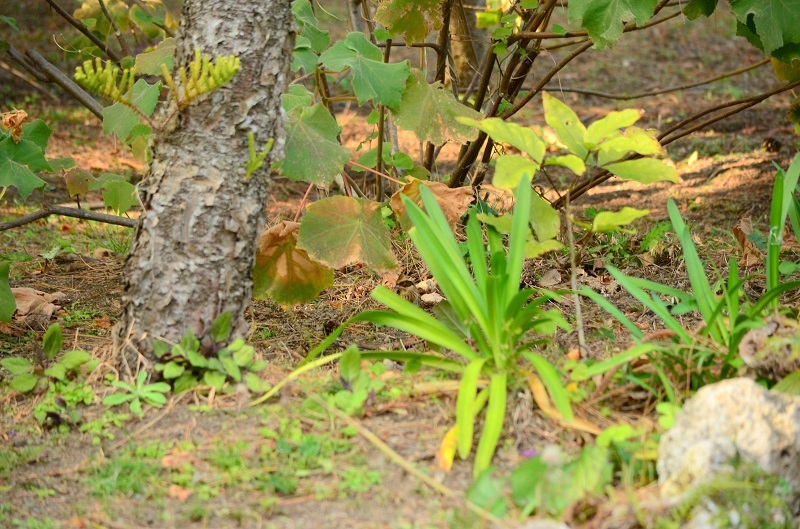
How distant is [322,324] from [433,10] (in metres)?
1.21

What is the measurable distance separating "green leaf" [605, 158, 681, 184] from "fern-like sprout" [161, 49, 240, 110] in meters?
0.98

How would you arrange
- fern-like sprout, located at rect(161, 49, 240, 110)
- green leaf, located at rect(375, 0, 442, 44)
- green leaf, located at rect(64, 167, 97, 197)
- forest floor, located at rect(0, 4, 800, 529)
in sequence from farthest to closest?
green leaf, located at rect(64, 167, 97, 197) → green leaf, located at rect(375, 0, 442, 44) → fern-like sprout, located at rect(161, 49, 240, 110) → forest floor, located at rect(0, 4, 800, 529)

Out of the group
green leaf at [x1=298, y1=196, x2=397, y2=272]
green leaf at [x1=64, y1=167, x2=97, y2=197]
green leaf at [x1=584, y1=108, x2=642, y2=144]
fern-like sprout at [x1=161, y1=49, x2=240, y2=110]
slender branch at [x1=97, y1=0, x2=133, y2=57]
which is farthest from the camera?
slender branch at [x1=97, y1=0, x2=133, y2=57]

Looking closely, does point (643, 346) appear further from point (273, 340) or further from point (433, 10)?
point (433, 10)

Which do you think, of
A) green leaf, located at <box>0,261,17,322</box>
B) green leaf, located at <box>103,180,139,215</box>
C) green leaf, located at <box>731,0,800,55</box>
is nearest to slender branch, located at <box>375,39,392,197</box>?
green leaf, located at <box>103,180,139,215</box>

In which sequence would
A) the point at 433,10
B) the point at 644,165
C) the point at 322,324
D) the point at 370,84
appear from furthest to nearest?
the point at 433,10, the point at 322,324, the point at 370,84, the point at 644,165

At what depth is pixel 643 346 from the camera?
1.86 metres

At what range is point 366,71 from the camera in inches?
95.9

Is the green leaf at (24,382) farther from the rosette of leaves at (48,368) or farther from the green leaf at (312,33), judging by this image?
the green leaf at (312,33)

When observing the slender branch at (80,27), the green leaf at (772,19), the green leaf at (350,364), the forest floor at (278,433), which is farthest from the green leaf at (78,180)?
the green leaf at (772,19)

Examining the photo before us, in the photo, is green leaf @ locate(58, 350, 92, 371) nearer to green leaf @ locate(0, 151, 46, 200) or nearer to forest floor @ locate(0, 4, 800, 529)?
forest floor @ locate(0, 4, 800, 529)

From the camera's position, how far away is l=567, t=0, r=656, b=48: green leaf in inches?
99.9

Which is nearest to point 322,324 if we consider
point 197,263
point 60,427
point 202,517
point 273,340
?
point 273,340

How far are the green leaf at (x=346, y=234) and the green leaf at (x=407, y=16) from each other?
2.49 feet
